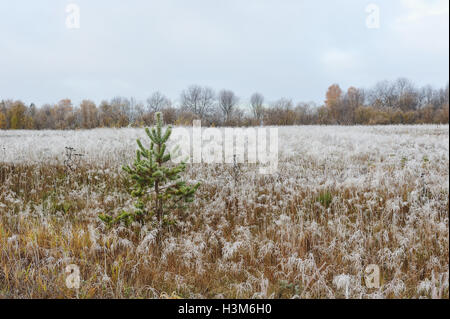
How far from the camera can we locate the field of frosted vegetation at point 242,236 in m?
3.16

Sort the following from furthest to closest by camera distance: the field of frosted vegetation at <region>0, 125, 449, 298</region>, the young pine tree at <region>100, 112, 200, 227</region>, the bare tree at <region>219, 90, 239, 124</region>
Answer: the bare tree at <region>219, 90, 239, 124</region>
the young pine tree at <region>100, 112, 200, 227</region>
the field of frosted vegetation at <region>0, 125, 449, 298</region>

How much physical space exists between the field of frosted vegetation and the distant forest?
1.93m

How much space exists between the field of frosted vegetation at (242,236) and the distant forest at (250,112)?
6.32 ft

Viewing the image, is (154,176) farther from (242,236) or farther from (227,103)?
(227,103)

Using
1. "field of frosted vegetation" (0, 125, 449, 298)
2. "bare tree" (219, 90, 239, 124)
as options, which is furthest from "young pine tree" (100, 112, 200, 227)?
"bare tree" (219, 90, 239, 124)

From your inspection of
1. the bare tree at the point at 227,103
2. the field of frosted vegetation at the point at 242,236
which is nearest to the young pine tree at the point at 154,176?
the field of frosted vegetation at the point at 242,236

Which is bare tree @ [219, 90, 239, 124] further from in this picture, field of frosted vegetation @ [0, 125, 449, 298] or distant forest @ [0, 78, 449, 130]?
field of frosted vegetation @ [0, 125, 449, 298]

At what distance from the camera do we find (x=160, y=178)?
4289 mm

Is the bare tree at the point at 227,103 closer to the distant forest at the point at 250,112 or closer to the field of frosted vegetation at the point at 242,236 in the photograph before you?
the distant forest at the point at 250,112

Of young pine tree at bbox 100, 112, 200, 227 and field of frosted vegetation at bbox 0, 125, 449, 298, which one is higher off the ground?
young pine tree at bbox 100, 112, 200, 227

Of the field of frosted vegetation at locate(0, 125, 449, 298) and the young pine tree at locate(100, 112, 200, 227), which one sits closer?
the field of frosted vegetation at locate(0, 125, 449, 298)

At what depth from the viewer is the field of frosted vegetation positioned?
3.16 meters

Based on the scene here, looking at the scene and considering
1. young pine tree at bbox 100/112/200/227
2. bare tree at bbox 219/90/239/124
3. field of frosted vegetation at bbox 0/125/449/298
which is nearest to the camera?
field of frosted vegetation at bbox 0/125/449/298
